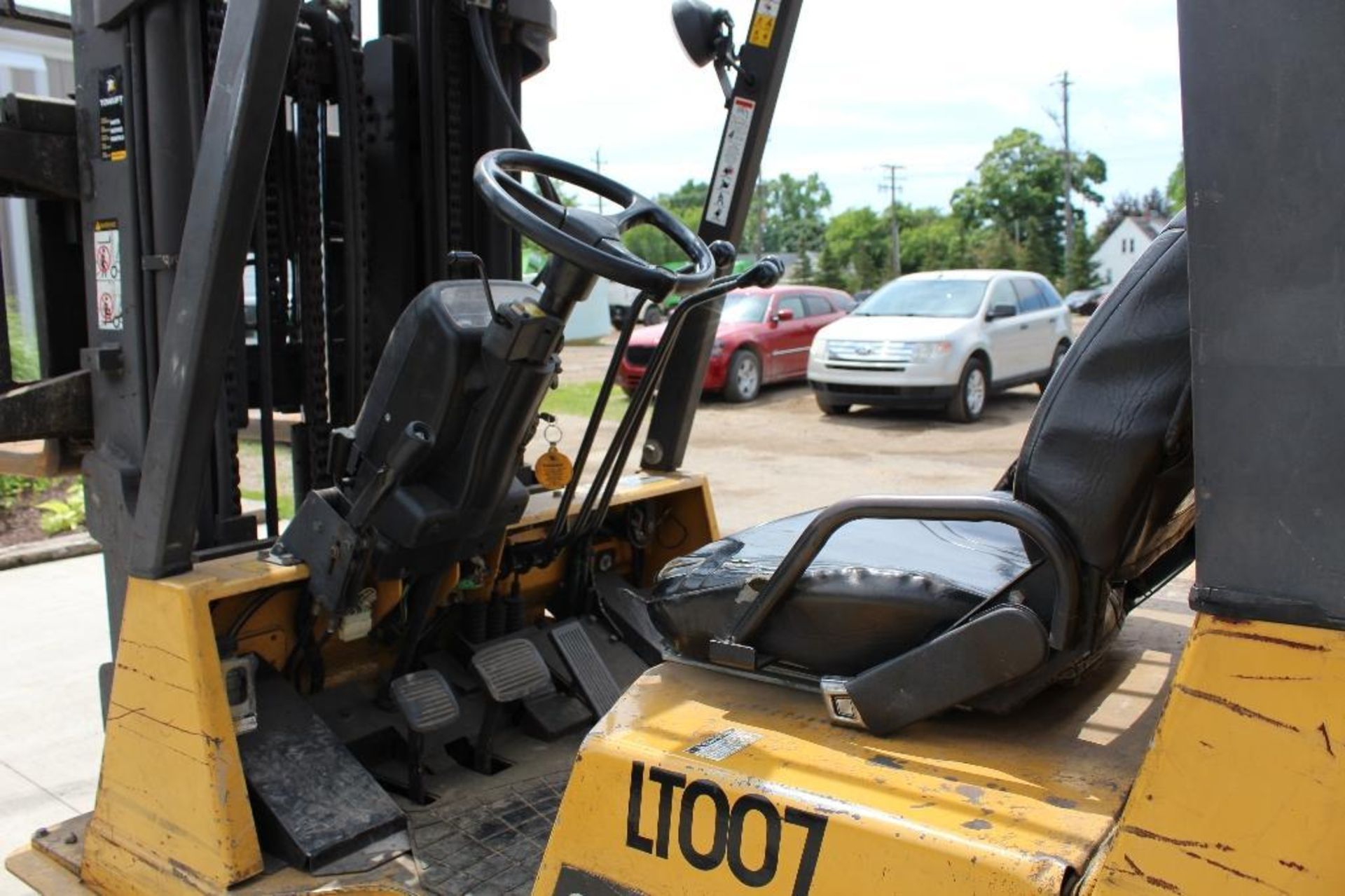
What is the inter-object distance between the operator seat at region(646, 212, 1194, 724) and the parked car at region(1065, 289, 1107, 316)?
110 feet

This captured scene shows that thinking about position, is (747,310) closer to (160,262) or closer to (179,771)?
(160,262)

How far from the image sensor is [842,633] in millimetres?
2062

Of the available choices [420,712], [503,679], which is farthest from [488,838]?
[503,679]

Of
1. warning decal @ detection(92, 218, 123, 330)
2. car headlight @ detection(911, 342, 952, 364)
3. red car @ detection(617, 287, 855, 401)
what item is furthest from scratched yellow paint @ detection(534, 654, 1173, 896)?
red car @ detection(617, 287, 855, 401)

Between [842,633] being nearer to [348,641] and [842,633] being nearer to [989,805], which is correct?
[989,805]

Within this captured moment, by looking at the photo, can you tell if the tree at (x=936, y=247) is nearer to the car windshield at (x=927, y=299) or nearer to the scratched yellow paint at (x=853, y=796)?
the car windshield at (x=927, y=299)

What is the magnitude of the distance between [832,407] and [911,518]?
1345 centimetres

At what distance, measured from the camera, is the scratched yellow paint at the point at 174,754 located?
245 centimetres

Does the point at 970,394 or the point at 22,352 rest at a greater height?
the point at 22,352

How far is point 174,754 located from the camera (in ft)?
8.22

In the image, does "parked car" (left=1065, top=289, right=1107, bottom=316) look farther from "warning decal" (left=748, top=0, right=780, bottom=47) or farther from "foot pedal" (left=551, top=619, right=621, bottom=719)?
"foot pedal" (left=551, top=619, right=621, bottom=719)

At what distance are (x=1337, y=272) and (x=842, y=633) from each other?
1.01 metres

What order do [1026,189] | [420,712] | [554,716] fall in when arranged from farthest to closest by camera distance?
[1026,189] < [554,716] < [420,712]

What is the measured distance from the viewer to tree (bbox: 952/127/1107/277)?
5969 centimetres
